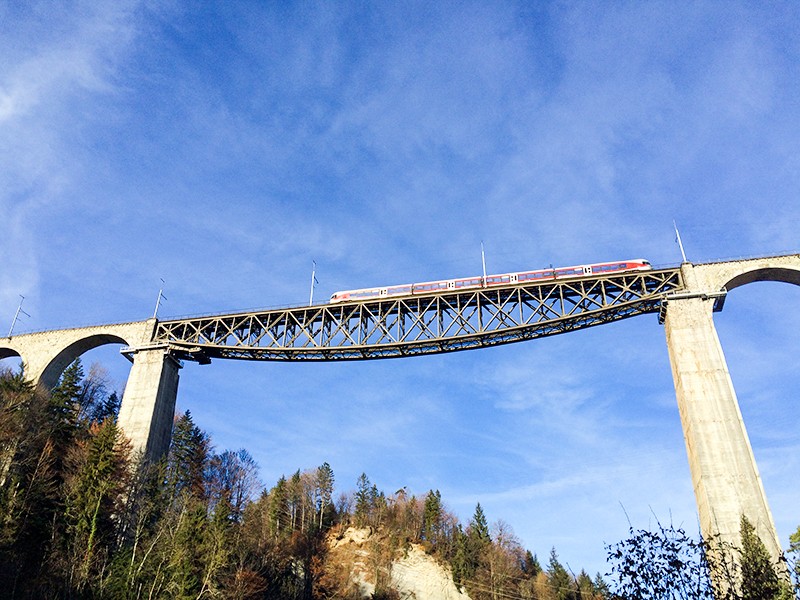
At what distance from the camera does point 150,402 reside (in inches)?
1810

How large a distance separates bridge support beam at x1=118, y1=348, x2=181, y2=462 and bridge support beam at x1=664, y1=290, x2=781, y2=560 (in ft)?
113

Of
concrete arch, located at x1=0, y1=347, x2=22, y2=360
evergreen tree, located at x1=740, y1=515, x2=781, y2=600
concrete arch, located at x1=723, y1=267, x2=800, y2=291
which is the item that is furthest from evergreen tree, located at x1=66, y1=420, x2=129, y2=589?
concrete arch, located at x1=723, y1=267, x2=800, y2=291

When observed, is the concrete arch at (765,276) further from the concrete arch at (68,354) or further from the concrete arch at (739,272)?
the concrete arch at (68,354)

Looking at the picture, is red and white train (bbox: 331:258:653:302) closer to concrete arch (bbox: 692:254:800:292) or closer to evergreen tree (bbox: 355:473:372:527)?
concrete arch (bbox: 692:254:800:292)

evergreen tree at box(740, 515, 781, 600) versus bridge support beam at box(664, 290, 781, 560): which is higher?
bridge support beam at box(664, 290, 781, 560)

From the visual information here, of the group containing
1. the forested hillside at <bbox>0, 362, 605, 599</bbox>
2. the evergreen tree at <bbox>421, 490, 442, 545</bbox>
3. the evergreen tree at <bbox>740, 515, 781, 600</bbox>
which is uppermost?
the evergreen tree at <bbox>421, 490, 442, 545</bbox>

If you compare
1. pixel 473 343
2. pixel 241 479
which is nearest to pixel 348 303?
pixel 473 343

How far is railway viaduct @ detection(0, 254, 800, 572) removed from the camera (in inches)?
1369

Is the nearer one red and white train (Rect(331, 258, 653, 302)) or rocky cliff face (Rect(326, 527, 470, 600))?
red and white train (Rect(331, 258, 653, 302))

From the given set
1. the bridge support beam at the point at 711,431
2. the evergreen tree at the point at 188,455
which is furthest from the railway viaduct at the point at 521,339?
the evergreen tree at the point at 188,455

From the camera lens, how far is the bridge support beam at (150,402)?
4438 centimetres

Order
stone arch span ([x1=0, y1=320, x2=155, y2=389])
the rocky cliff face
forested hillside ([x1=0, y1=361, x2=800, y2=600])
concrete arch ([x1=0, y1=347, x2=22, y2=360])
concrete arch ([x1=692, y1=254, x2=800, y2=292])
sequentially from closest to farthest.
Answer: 1. forested hillside ([x1=0, y1=361, x2=800, y2=600])
2. concrete arch ([x1=692, y1=254, x2=800, y2=292])
3. stone arch span ([x1=0, y1=320, x2=155, y2=389])
4. concrete arch ([x1=0, y1=347, x2=22, y2=360])
5. the rocky cliff face

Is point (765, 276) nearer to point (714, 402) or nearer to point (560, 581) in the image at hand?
point (714, 402)

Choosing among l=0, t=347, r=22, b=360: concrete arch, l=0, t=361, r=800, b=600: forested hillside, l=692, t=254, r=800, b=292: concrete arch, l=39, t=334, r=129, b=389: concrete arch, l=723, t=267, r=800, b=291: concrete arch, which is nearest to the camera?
l=0, t=361, r=800, b=600: forested hillside
